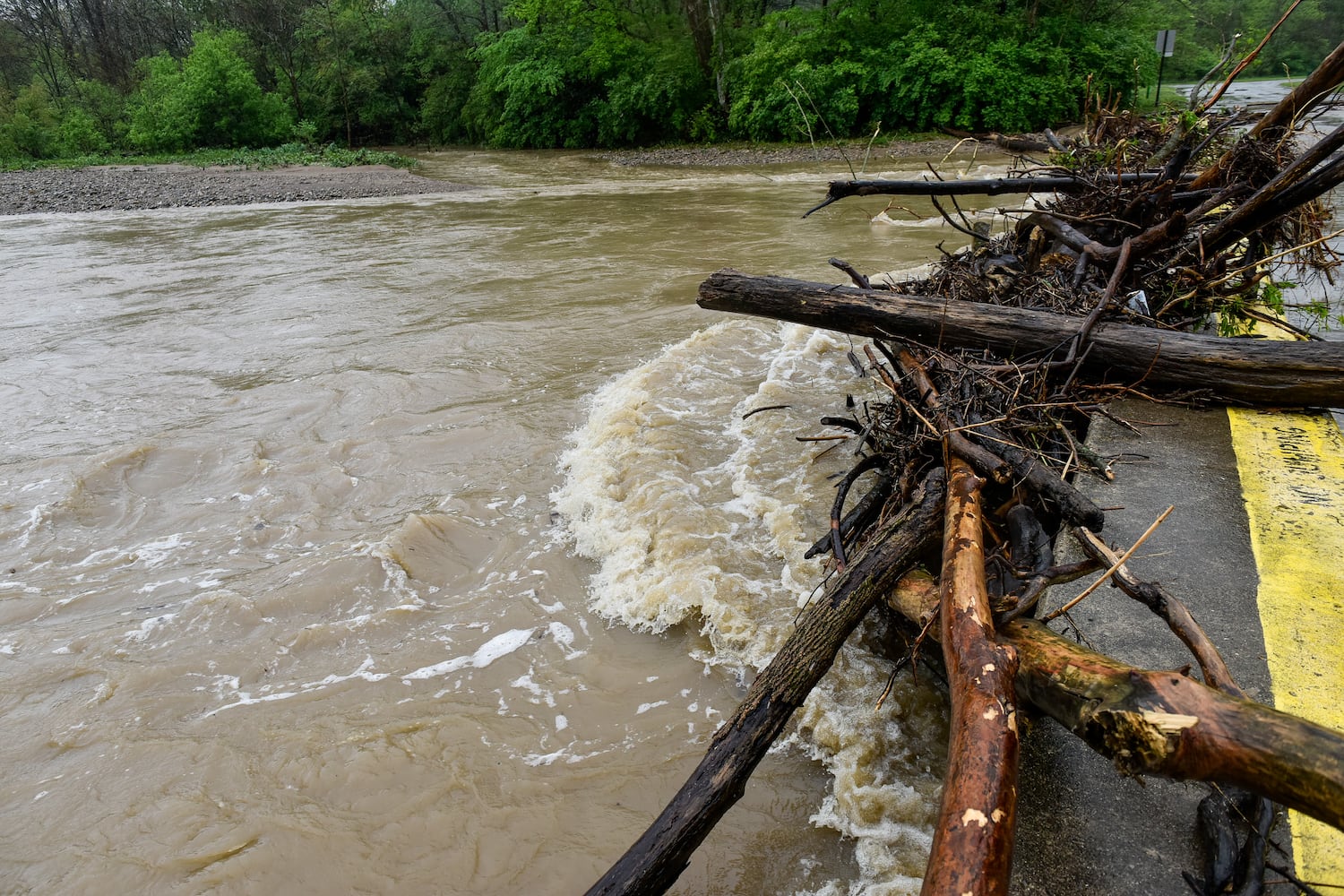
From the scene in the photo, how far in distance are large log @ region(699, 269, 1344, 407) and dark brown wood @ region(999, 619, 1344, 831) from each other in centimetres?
201

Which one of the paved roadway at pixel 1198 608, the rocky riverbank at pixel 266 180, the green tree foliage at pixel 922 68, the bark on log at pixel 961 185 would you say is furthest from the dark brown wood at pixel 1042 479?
the green tree foliage at pixel 922 68

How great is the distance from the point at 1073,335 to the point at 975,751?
92.3 inches

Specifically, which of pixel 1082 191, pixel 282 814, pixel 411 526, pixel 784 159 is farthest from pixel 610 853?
pixel 784 159

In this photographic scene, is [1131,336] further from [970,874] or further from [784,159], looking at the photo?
[784,159]

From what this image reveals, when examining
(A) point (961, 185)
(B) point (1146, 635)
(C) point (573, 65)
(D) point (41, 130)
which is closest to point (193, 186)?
(C) point (573, 65)

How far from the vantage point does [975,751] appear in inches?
62.3

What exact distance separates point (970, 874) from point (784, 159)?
24.0m

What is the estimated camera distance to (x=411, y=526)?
430 centimetres

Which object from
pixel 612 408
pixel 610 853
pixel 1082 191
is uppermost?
pixel 1082 191

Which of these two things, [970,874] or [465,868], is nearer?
[970,874]

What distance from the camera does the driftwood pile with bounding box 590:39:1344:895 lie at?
1.49m

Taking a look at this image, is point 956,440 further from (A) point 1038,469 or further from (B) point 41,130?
(B) point 41,130

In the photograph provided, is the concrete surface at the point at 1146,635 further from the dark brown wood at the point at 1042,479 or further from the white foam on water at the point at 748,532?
the white foam on water at the point at 748,532

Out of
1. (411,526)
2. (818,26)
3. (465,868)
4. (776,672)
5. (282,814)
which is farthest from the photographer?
(818,26)
